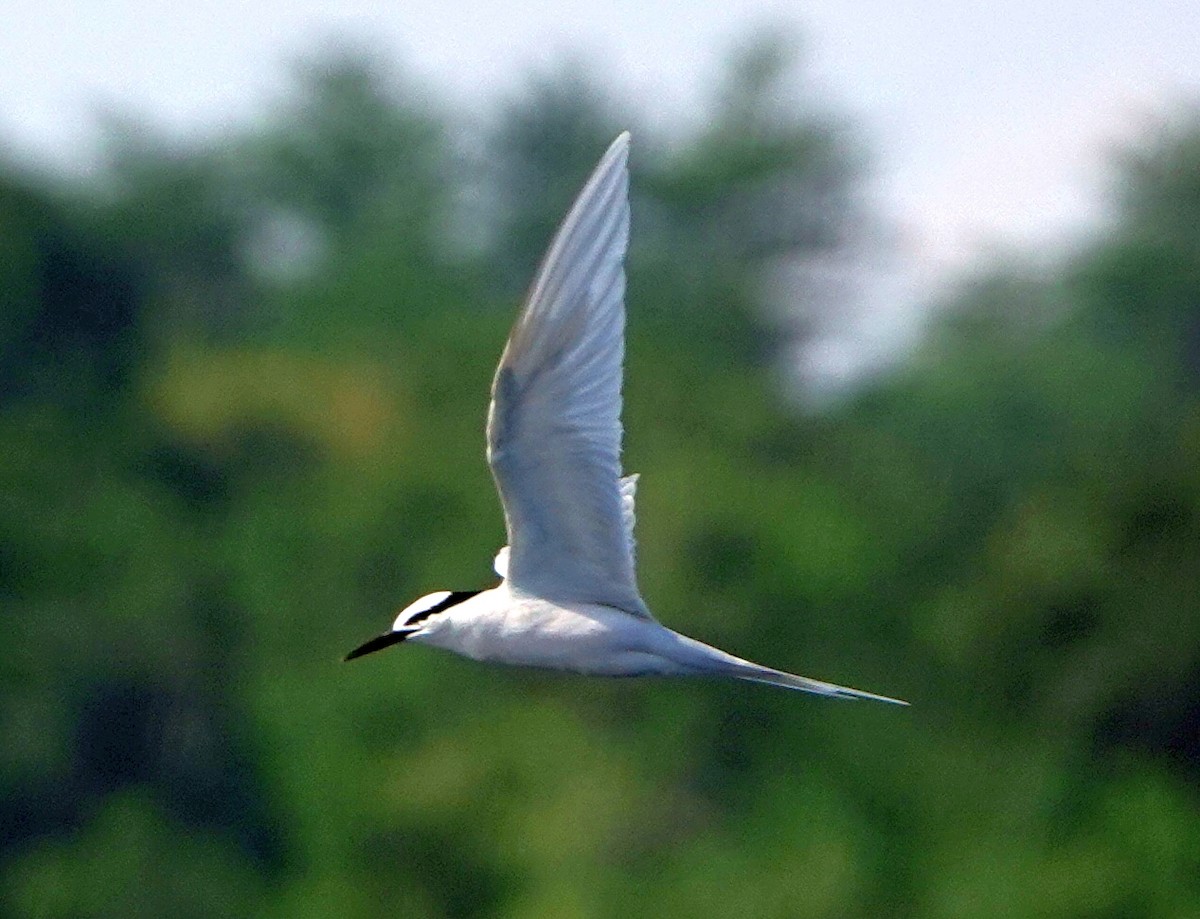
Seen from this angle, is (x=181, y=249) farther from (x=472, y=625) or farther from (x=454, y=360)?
(x=472, y=625)

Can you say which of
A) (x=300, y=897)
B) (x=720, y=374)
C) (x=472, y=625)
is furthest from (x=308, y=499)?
(x=472, y=625)

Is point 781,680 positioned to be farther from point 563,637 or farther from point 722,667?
point 563,637

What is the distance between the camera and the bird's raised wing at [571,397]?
9.26 meters

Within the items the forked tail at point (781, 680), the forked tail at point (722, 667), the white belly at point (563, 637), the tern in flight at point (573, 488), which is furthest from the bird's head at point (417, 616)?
the forked tail at point (781, 680)

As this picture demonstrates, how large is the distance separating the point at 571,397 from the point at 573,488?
293 millimetres

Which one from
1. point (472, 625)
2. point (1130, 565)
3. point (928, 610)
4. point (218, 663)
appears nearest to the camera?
point (472, 625)

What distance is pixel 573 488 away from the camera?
31.8 ft

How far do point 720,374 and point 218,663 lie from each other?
8.21 metres

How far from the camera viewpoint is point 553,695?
32.8 m

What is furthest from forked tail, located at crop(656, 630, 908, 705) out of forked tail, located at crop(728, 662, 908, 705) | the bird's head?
the bird's head

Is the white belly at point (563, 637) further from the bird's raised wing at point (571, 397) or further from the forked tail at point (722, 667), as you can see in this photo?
the bird's raised wing at point (571, 397)

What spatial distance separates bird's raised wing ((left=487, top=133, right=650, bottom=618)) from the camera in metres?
9.26

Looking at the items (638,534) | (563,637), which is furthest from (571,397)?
(638,534)

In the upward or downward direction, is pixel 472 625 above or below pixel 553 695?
above
